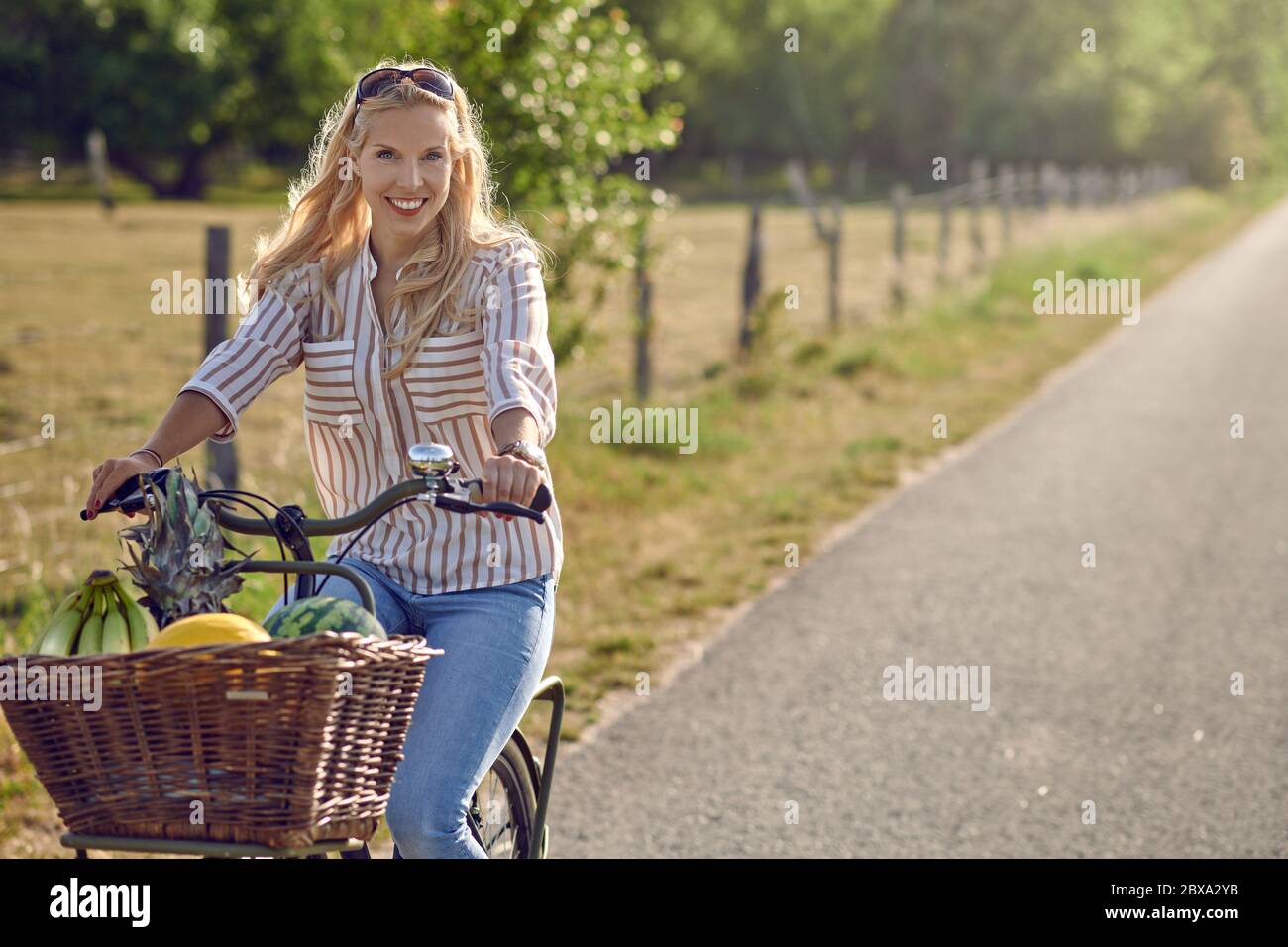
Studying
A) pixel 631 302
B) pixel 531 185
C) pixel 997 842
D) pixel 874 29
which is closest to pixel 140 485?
pixel 997 842

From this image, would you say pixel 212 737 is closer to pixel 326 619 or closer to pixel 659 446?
pixel 326 619

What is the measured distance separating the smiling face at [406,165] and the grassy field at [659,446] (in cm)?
254

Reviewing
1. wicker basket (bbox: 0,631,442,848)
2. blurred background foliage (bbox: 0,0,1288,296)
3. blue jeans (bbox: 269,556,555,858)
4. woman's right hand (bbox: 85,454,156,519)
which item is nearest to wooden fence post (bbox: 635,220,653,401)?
blurred background foliage (bbox: 0,0,1288,296)

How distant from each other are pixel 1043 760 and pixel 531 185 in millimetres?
4871

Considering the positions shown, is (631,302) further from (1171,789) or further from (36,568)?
(1171,789)

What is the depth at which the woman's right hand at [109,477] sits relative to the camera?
2629mm

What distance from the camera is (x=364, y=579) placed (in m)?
2.57

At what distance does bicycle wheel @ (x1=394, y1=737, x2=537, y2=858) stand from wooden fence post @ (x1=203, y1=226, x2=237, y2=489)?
14.7ft

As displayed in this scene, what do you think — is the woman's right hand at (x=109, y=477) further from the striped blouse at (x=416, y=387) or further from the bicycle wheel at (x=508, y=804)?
the bicycle wheel at (x=508, y=804)

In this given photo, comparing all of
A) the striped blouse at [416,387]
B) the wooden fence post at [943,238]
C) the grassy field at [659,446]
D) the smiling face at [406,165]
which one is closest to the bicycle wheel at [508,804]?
the striped blouse at [416,387]

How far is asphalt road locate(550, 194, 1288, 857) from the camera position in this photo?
187 inches

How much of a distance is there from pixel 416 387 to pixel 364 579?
573mm

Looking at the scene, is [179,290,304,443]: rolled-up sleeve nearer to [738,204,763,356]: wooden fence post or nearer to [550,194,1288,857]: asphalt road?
[550,194,1288,857]: asphalt road

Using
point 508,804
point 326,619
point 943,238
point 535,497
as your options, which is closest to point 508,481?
point 535,497
